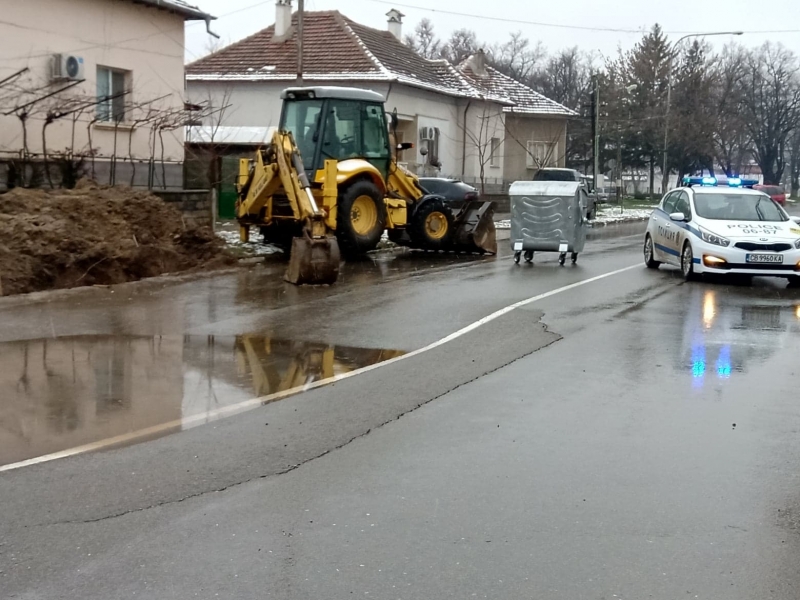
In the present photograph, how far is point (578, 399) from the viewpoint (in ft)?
27.2

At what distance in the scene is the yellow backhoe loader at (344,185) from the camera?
59.2 ft

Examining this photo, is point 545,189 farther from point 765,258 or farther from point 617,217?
point 617,217

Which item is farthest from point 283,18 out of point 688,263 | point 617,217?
point 688,263

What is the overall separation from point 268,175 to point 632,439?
39.5 ft

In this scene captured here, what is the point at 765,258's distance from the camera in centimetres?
1595

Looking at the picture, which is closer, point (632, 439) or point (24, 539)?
point (24, 539)

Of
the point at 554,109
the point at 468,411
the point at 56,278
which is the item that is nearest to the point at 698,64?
the point at 554,109

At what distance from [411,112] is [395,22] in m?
9.23

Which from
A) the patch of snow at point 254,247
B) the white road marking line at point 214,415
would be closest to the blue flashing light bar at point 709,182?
the patch of snow at point 254,247

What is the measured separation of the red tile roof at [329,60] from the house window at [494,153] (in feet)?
12.6

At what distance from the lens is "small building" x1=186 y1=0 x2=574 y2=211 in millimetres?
37406

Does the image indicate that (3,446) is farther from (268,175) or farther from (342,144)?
(342,144)

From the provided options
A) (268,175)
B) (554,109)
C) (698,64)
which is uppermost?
(698,64)

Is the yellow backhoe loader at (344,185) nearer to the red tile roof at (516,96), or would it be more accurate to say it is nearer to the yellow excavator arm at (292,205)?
the yellow excavator arm at (292,205)
